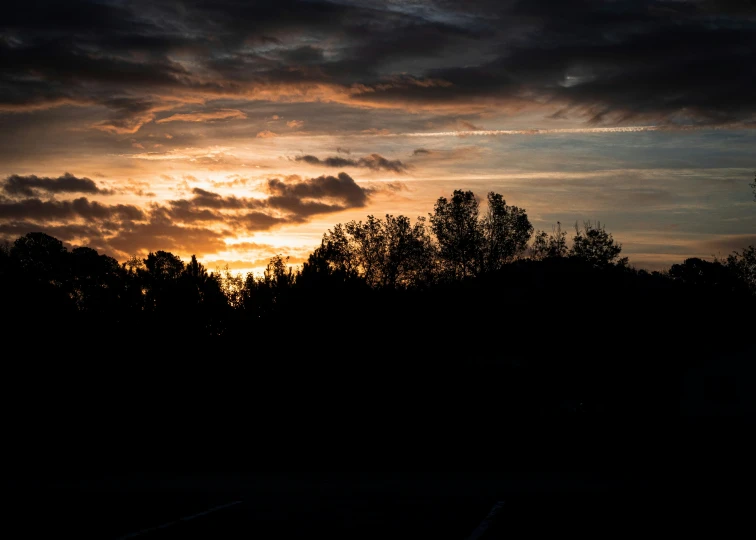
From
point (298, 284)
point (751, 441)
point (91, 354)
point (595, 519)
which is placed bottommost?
point (751, 441)

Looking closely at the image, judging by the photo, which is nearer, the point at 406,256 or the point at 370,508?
the point at 370,508

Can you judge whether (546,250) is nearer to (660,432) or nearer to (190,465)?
(660,432)

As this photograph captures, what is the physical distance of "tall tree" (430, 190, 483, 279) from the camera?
62.9 metres

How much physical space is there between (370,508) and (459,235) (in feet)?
169

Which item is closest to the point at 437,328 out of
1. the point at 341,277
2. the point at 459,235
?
the point at 341,277

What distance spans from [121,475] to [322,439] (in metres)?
7.04

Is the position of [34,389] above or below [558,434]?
above

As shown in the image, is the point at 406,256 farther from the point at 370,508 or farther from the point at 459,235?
the point at 370,508

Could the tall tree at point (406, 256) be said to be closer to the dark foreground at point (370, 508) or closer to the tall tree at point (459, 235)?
the tall tree at point (459, 235)

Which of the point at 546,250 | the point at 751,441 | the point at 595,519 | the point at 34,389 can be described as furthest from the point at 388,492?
the point at 546,250

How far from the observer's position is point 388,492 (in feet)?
52.2

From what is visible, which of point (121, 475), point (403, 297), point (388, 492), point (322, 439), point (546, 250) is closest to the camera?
point (388, 492)

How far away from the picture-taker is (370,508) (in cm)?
1294

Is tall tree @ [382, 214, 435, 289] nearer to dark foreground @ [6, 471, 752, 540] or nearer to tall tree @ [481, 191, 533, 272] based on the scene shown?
tall tree @ [481, 191, 533, 272]
